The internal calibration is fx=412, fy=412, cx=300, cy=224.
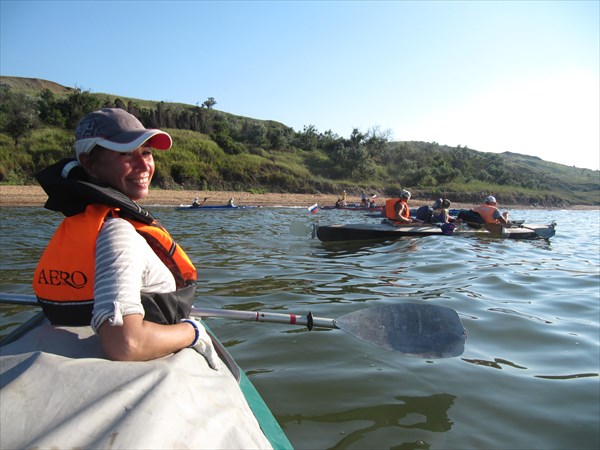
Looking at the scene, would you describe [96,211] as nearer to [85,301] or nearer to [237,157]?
[85,301]

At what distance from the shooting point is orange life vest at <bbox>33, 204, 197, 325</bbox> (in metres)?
1.61

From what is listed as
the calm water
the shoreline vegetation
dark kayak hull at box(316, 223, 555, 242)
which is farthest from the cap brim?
the shoreline vegetation

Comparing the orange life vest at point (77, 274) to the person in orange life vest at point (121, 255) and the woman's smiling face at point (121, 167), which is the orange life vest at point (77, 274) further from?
the woman's smiling face at point (121, 167)

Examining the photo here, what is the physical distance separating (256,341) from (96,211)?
2518mm

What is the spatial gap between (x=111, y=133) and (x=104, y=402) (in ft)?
3.57

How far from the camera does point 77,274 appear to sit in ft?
5.33

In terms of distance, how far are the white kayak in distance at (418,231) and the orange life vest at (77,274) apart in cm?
849

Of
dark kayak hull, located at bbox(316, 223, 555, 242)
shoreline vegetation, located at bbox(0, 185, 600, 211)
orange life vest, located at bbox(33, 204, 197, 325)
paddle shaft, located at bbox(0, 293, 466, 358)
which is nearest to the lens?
orange life vest, located at bbox(33, 204, 197, 325)

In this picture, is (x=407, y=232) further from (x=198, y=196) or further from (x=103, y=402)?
(x=198, y=196)

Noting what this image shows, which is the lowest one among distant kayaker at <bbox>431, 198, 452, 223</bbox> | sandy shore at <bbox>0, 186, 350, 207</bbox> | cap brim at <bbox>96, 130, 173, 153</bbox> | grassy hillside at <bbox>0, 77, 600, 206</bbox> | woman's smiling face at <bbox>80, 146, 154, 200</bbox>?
sandy shore at <bbox>0, 186, 350, 207</bbox>

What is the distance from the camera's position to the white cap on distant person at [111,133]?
5.72 feet

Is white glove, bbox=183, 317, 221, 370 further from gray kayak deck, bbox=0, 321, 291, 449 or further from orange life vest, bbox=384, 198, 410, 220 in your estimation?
orange life vest, bbox=384, 198, 410, 220

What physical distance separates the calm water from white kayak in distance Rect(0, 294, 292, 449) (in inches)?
44.1

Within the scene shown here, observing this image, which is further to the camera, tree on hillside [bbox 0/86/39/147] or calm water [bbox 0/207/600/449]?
tree on hillside [bbox 0/86/39/147]
